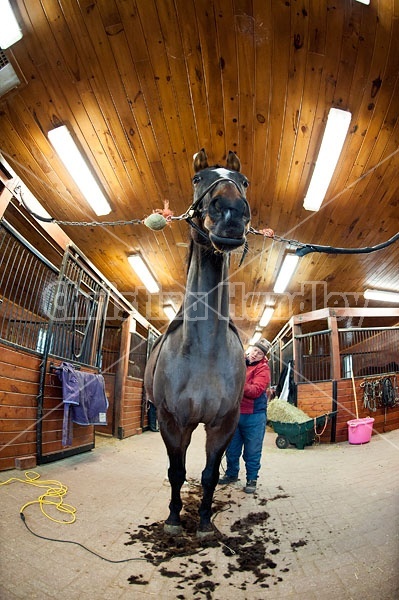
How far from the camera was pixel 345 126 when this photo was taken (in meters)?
4.72

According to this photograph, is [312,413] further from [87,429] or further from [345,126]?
[345,126]

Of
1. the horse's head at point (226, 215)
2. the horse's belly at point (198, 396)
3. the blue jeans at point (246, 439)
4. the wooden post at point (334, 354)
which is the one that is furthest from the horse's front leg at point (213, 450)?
the wooden post at point (334, 354)

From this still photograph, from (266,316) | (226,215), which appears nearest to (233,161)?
(226,215)

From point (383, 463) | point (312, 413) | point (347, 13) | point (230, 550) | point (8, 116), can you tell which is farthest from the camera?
point (312, 413)

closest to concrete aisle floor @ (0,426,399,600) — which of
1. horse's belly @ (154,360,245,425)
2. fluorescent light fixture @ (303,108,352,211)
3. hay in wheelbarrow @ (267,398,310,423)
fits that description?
horse's belly @ (154,360,245,425)

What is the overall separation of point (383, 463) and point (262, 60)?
209 inches

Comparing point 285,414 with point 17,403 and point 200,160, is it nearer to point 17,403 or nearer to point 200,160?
point 17,403

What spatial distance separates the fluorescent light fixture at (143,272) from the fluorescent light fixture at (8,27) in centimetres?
485

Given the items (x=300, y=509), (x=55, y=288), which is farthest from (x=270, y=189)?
(x=300, y=509)

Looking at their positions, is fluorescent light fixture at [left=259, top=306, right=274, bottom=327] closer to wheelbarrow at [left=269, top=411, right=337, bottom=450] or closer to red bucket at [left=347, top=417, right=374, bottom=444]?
wheelbarrow at [left=269, top=411, right=337, bottom=450]

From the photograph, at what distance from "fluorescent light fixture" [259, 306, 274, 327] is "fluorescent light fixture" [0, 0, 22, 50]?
1019cm

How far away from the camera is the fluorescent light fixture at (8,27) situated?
3.44 metres

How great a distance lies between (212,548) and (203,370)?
1051 mm

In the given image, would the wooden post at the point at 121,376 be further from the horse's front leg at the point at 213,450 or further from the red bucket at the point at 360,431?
the horse's front leg at the point at 213,450
